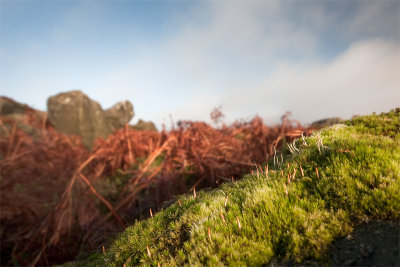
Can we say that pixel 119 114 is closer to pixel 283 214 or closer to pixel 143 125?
pixel 143 125

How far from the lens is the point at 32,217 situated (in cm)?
662

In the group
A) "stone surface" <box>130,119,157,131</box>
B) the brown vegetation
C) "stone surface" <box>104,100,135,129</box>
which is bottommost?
the brown vegetation

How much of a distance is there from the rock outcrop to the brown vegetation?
4.71m

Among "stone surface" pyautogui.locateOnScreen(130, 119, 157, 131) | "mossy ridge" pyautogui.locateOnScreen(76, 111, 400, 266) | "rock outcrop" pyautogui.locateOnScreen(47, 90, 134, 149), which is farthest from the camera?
"stone surface" pyautogui.locateOnScreen(130, 119, 157, 131)

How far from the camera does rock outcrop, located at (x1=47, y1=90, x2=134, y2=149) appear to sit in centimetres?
1417

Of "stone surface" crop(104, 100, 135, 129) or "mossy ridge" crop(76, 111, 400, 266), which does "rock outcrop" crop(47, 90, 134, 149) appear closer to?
"stone surface" crop(104, 100, 135, 129)

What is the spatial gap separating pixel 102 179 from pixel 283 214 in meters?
6.67

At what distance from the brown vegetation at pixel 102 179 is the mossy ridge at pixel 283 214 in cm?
184

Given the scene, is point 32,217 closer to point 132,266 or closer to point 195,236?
point 132,266

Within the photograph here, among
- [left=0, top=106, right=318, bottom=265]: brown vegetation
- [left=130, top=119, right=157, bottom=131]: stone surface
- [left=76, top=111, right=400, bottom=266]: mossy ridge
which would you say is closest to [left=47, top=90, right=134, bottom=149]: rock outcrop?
[left=130, top=119, right=157, bottom=131]: stone surface

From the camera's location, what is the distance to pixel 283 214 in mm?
2230

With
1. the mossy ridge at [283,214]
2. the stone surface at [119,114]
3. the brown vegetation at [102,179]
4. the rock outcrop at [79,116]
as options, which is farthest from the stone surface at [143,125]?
the mossy ridge at [283,214]

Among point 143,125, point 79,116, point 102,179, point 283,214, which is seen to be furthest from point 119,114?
point 283,214

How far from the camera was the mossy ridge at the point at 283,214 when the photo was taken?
2033mm
